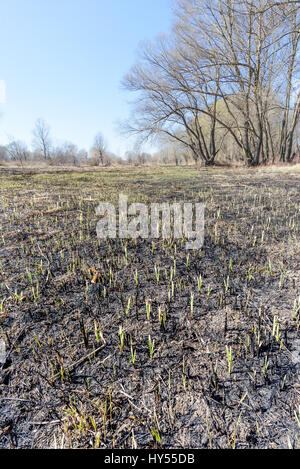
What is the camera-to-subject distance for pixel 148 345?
1.55m

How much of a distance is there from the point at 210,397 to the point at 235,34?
20949 millimetres

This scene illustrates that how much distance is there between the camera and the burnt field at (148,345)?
1.07 meters

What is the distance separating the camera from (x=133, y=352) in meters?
1.48

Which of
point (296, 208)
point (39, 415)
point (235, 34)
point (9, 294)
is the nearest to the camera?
point (39, 415)

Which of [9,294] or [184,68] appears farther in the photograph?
[184,68]

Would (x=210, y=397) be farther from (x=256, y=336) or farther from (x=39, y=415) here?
(x=39, y=415)

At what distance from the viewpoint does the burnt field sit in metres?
1.07

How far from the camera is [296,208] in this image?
4.73m

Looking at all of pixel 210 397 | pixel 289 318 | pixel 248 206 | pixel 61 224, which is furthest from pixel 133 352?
pixel 248 206
